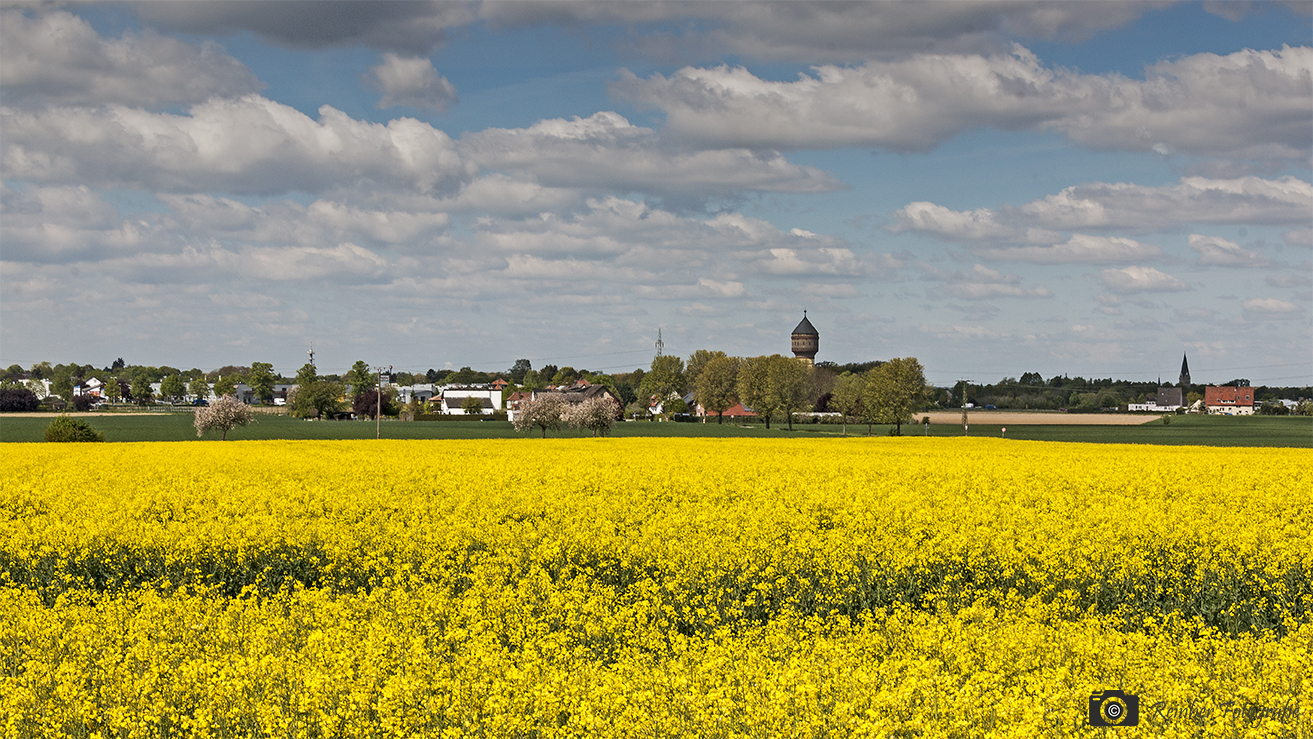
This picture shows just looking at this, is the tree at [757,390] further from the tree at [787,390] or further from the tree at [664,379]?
the tree at [664,379]

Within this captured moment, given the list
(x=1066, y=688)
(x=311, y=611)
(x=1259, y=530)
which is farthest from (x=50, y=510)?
(x=1259, y=530)

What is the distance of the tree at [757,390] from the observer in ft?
355

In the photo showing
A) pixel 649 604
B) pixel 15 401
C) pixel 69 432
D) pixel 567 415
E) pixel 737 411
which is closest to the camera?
pixel 649 604

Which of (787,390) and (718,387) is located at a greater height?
(718,387)

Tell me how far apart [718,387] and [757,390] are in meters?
33.0

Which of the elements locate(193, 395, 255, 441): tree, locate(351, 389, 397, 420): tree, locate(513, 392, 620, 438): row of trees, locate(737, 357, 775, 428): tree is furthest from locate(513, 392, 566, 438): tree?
locate(351, 389, 397, 420): tree

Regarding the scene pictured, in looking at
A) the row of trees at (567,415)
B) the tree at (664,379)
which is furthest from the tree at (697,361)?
the row of trees at (567,415)

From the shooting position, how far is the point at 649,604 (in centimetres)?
1195

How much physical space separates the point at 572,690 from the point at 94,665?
199 inches

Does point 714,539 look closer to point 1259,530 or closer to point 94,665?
point 94,665

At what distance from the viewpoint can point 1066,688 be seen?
827 centimetres

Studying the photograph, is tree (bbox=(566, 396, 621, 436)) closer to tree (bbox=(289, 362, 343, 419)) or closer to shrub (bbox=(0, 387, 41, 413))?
tree (bbox=(289, 362, 343, 419))

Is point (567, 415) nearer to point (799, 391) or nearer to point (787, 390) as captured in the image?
point (787, 390)

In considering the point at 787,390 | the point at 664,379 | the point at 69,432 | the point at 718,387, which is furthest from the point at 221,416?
the point at 664,379
